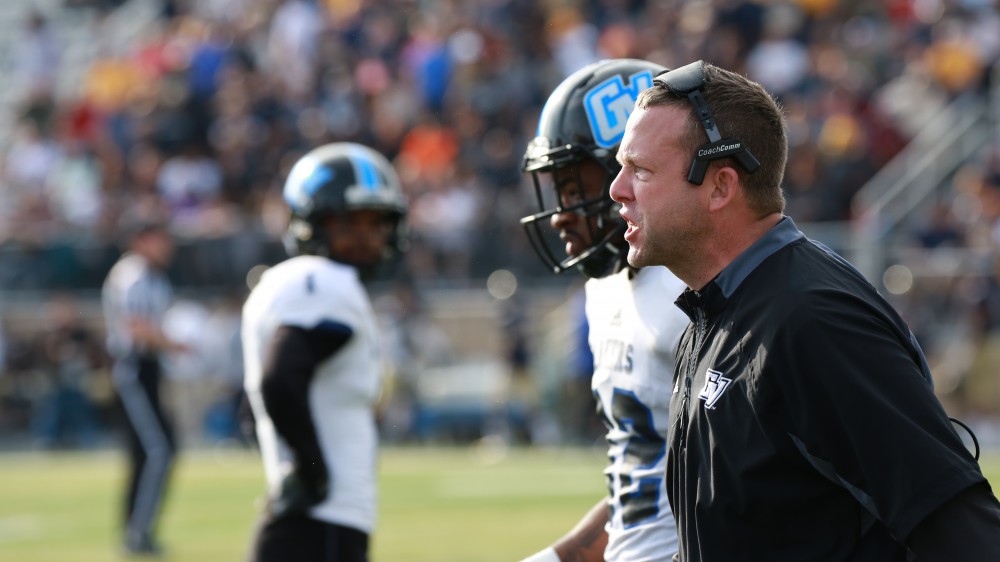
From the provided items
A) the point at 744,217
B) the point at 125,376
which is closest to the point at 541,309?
the point at 125,376

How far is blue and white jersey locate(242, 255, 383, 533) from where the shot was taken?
16.2 feet

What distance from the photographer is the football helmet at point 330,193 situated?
5.34 m

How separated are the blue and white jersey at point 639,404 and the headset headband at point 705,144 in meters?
0.96

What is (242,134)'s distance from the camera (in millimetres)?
21406

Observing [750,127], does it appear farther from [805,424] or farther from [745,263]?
[805,424]

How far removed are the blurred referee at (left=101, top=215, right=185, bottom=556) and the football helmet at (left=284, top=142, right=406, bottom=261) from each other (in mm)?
5432

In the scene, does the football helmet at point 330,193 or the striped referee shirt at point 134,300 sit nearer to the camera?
the football helmet at point 330,193

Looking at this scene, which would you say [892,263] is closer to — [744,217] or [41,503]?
[41,503]

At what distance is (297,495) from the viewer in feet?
15.7

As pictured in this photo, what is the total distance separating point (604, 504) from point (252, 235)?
1594 cm

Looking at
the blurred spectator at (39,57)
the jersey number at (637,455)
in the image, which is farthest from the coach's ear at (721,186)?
the blurred spectator at (39,57)

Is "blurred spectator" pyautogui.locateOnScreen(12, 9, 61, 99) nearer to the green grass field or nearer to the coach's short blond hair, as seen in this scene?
the green grass field

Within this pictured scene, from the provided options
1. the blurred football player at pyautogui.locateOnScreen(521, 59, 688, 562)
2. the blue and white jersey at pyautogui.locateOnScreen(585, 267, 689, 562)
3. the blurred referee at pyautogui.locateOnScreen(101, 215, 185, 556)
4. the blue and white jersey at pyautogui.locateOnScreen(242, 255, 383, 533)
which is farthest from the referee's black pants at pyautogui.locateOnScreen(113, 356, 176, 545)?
the blue and white jersey at pyautogui.locateOnScreen(585, 267, 689, 562)

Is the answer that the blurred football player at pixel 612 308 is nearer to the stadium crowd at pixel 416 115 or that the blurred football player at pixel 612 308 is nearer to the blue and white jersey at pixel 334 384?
the blue and white jersey at pixel 334 384
